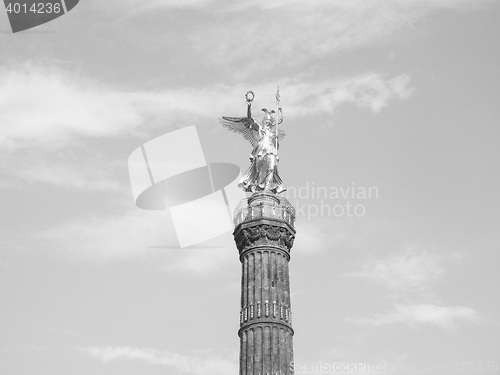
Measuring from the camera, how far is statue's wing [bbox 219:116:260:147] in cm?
4725

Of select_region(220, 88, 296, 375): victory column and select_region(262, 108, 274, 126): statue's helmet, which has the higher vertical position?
select_region(262, 108, 274, 126): statue's helmet

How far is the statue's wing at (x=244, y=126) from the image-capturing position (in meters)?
47.2

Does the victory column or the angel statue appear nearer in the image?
the victory column

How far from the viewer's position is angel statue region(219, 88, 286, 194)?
45531mm

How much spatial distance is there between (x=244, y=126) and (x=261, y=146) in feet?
7.16

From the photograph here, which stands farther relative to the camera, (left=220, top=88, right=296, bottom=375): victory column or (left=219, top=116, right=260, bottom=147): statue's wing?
(left=219, top=116, right=260, bottom=147): statue's wing

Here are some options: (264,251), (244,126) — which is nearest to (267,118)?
(244,126)

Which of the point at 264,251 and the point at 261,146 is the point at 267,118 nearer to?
the point at 261,146

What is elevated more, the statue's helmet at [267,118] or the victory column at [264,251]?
the statue's helmet at [267,118]

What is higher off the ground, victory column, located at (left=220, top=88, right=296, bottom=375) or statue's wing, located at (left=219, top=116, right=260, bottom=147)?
statue's wing, located at (left=219, top=116, right=260, bottom=147)

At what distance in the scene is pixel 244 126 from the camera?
157ft

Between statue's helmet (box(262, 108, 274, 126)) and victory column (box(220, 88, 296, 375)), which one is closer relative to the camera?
victory column (box(220, 88, 296, 375))

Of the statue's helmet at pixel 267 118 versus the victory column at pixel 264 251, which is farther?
the statue's helmet at pixel 267 118

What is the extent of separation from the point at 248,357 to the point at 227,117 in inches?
577
